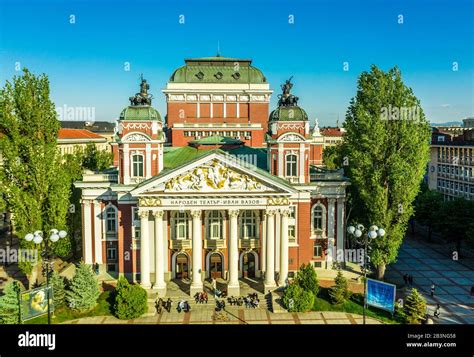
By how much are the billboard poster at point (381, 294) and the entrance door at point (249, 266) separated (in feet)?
53.7

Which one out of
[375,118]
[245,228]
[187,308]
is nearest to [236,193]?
[245,228]

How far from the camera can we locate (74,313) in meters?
36.0

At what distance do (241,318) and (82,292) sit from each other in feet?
44.0

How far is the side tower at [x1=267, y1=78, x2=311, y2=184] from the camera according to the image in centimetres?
4300

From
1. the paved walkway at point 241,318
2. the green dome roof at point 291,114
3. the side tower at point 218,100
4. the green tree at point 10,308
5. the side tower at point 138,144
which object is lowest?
the paved walkway at point 241,318

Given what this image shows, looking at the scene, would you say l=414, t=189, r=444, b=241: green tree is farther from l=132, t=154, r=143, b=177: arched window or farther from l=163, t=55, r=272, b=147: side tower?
l=132, t=154, r=143, b=177: arched window

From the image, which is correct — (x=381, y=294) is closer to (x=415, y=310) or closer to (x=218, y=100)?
(x=415, y=310)

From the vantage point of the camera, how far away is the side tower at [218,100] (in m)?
57.0

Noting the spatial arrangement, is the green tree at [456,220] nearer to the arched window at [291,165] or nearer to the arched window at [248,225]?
the arched window at [291,165]

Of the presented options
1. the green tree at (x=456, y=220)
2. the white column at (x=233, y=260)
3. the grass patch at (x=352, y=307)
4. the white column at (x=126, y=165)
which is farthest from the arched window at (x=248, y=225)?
the green tree at (x=456, y=220)

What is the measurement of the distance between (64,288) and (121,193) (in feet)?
33.3

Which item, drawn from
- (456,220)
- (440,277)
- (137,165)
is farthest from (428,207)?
(137,165)
